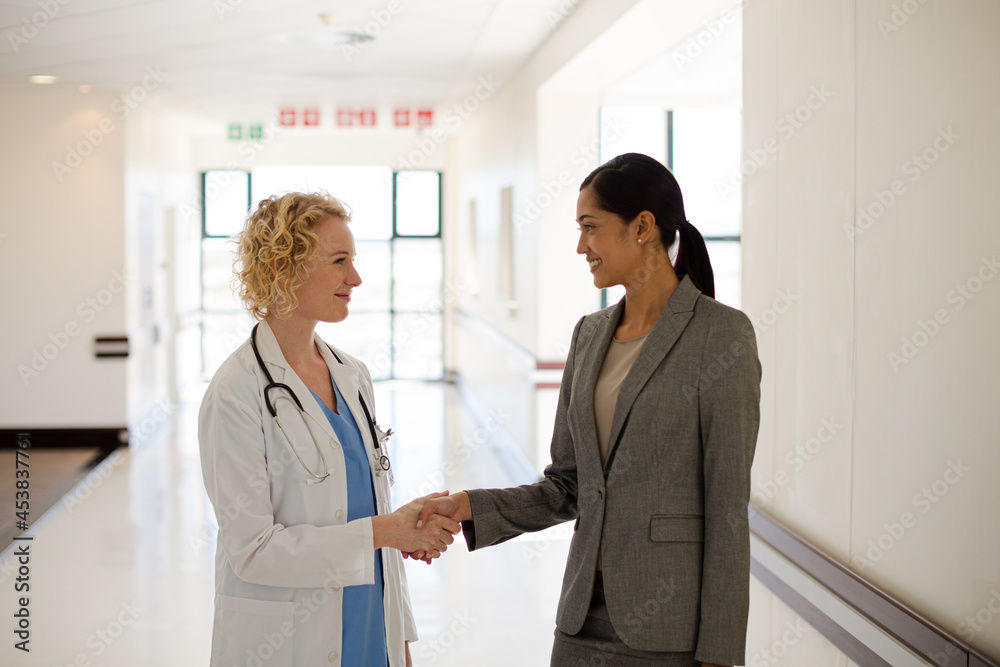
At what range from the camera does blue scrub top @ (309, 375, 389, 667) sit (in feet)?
6.56

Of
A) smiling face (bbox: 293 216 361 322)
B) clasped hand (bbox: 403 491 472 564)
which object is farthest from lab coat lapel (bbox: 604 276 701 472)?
smiling face (bbox: 293 216 361 322)

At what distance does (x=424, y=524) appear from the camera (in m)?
2.10

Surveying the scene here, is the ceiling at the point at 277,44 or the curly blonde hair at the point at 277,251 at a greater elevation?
the ceiling at the point at 277,44

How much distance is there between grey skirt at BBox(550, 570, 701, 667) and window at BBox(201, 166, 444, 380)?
11.0 m

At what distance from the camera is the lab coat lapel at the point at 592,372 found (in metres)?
1.84

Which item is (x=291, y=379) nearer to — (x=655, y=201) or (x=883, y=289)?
(x=655, y=201)

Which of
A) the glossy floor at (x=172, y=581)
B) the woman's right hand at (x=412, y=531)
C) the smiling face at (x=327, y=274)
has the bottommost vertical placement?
the glossy floor at (x=172, y=581)

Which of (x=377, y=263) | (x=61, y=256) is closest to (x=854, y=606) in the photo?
(x=61, y=256)

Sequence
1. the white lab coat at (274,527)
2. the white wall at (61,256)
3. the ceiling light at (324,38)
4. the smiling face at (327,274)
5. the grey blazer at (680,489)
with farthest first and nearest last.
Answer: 1. the white wall at (61,256)
2. the ceiling light at (324,38)
3. the smiling face at (327,274)
4. the white lab coat at (274,527)
5. the grey blazer at (680,489)

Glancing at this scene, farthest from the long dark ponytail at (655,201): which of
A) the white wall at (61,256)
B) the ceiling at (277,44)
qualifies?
the white wall at (61,256)

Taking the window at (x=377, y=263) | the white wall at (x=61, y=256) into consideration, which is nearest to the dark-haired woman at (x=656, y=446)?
the white wall at (x=61, y=256)

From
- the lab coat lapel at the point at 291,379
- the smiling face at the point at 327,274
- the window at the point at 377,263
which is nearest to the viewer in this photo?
the lab coat lapel at the point at 291,379

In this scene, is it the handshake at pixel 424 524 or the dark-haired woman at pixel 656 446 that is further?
the handshake at pixel 424 524

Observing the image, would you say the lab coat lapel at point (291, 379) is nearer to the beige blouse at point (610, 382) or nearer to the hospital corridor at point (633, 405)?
the hospital corridor at point (633, 405)
